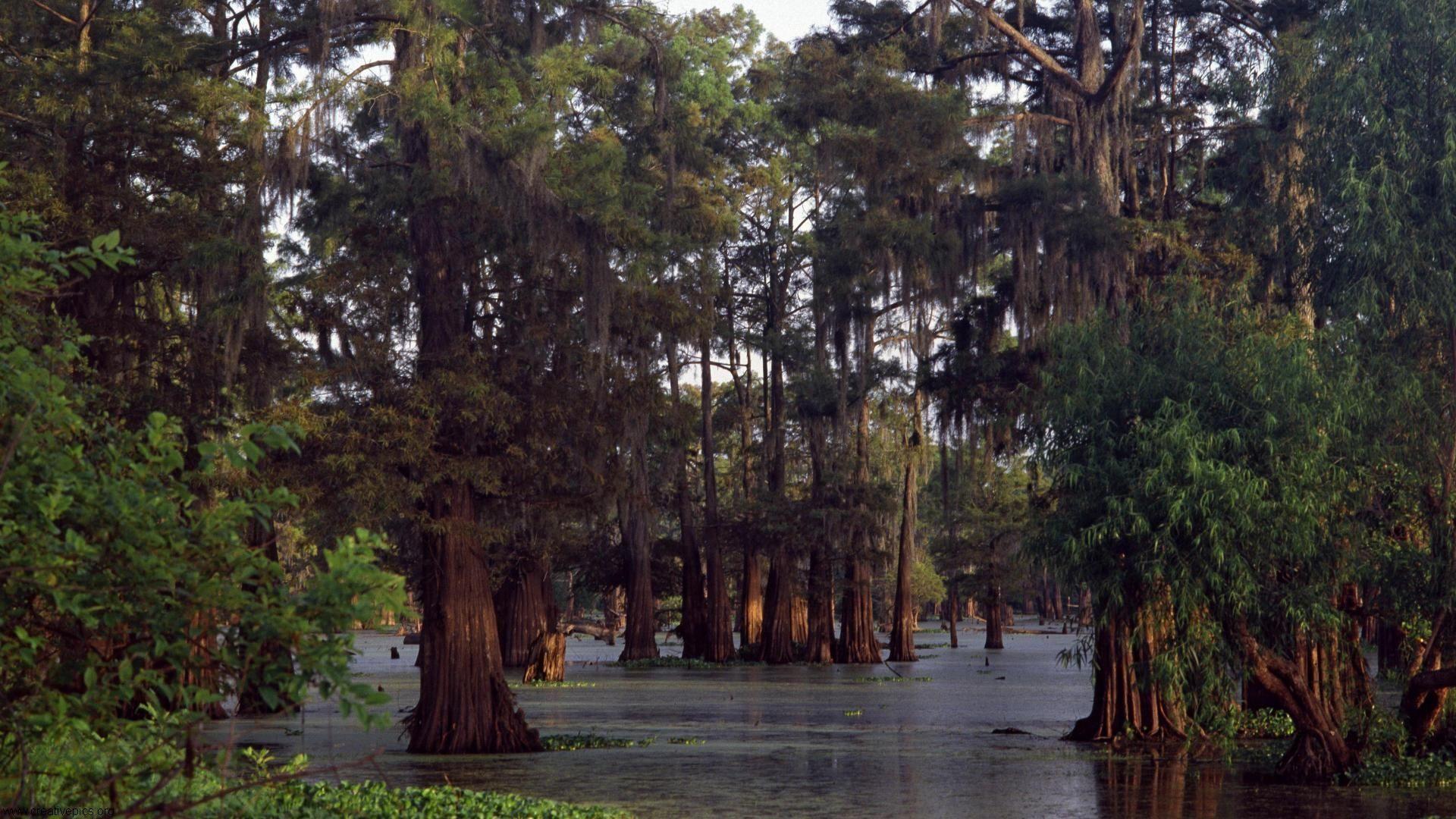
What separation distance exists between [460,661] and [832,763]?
5.96 m

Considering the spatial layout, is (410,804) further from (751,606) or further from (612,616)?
(612,616)

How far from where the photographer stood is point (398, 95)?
73.3 ft

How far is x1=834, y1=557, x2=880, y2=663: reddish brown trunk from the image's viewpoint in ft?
187

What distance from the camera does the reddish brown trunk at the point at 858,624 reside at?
57.0 meters

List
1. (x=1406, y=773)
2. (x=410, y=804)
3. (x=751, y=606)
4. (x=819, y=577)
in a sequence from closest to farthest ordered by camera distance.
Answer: (x=410, y=804), (x=1406, y=773), (x=819, y=577), (x=751, y=606)

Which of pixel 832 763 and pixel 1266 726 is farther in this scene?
pixel 1266 726

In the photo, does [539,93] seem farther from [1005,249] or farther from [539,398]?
[1005,249]

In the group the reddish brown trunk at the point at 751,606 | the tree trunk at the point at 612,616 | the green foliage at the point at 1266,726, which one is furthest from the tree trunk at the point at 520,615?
the green foliage at the point at 1266,726

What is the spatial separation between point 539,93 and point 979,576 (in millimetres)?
55989

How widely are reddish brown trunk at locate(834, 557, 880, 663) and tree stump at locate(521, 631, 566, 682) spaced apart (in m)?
14.9

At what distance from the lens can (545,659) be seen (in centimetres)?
4516

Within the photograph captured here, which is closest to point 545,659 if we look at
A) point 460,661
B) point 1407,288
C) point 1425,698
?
point 460,661

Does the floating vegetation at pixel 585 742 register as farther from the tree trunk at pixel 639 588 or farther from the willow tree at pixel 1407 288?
the tree trunk at pixel 639 588

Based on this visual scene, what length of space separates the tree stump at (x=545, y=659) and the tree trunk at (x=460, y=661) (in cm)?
2093
